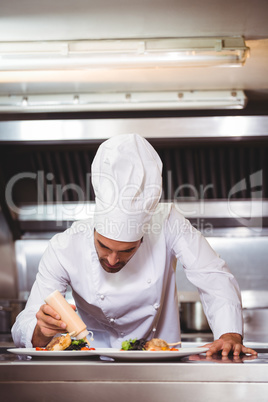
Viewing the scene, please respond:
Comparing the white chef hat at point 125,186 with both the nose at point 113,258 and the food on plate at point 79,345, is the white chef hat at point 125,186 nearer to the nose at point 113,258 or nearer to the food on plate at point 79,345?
the nose at point 113,258

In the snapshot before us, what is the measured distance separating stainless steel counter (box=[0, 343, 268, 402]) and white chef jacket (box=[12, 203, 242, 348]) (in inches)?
25.1

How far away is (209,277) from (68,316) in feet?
2.23

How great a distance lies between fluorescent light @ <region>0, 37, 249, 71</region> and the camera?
245 cm

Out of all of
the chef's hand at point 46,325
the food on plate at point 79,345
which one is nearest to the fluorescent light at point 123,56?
→ the chef's hand at point 46,325

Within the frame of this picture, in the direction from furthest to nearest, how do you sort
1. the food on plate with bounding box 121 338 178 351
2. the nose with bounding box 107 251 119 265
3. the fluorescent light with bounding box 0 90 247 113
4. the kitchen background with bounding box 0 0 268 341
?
the fluorescent light with bounding box 0 90 247 113 < the kitchen background with bounding box 0 0 268 341 < the nose with bounding box 107 251 119 265 < the food on plate with bounding box 121 338 178 351

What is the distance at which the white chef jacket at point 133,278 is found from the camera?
195 cm

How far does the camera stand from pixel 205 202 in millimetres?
3900

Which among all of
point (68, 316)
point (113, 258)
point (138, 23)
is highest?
point (138, 23)

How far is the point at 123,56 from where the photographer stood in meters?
2.46

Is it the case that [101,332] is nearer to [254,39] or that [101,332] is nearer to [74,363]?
[74,363]

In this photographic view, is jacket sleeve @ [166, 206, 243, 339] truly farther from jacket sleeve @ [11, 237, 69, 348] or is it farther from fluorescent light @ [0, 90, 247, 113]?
fluorescent light @ [0, 90, 247, 113]

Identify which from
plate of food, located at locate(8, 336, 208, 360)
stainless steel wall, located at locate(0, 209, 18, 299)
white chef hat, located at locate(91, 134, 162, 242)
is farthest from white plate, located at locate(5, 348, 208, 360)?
stainless steel wall, located at locate(0, 209, 18, 299)

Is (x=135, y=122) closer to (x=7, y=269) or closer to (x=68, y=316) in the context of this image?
(x=7, y=269)

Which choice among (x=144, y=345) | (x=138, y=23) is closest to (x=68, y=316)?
(x=144, y=345)
